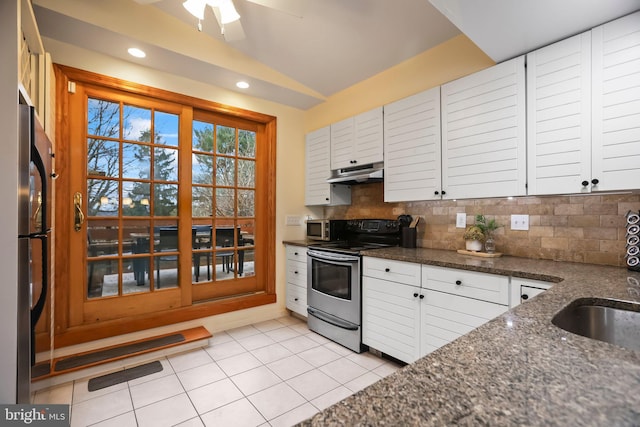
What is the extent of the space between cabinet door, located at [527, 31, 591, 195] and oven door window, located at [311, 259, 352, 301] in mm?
1570

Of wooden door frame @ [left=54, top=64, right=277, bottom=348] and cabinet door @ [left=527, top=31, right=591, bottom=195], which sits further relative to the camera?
wooden door frame @ [left=54, top=64, right=277, bottom=348]

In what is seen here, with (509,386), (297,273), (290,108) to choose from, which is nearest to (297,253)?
(297,273)

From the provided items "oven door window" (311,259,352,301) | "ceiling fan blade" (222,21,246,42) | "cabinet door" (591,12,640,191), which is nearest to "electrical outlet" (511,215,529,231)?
"cabinet door" (591,12,640,191)

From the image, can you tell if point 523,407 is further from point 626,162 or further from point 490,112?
point 490,112

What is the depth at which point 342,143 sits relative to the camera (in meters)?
3.17

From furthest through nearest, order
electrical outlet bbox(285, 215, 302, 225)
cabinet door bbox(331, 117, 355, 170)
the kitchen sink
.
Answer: electrical outlet bbox(285, 215, 302, 225)
cabinet door bbox(331, 117, 355, 170)
the kitchen sink

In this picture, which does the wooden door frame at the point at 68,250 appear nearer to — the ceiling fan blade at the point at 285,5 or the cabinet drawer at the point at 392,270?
the ceiling fan blade at the point at 285,5

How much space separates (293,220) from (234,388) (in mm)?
2003

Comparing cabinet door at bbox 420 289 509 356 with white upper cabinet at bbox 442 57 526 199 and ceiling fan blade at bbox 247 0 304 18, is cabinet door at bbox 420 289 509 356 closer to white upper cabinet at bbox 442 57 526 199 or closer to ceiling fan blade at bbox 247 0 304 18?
white upper cabinet at bbox 442 57 526 199

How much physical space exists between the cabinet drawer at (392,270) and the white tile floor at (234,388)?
0.74 meters

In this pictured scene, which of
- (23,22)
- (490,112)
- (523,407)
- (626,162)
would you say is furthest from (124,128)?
(626,162)

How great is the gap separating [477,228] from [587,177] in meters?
0.74

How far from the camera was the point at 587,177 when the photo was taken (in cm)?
163

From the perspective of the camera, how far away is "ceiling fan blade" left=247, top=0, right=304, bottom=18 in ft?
6.25
